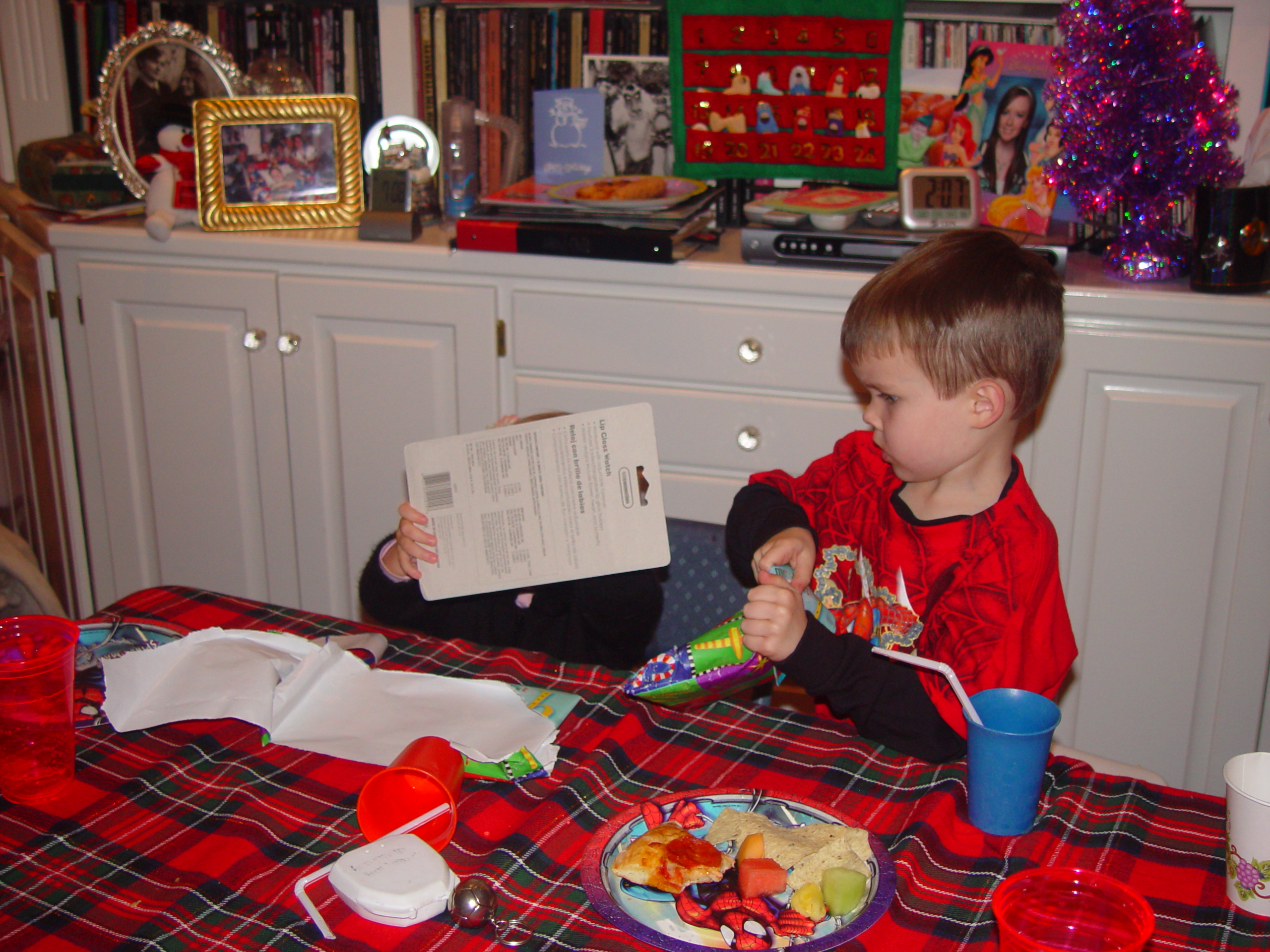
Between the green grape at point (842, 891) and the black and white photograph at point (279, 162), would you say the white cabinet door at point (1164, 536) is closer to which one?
the green grape at point (842, 891)

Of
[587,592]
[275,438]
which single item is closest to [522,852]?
[587,592]

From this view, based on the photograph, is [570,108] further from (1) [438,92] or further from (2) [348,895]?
(2) [348,895]

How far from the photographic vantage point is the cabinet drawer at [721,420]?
1.84m

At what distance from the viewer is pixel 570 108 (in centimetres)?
208

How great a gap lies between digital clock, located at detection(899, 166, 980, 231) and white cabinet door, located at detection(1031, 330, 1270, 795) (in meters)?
0.27

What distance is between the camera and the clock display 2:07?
1.79 m

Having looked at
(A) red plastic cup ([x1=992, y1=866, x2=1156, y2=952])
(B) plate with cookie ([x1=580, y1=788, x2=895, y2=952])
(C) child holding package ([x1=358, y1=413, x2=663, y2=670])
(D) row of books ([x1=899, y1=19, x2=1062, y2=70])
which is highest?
(D) row of books ([x1=899, y1=19, x2=1062, y2=70])

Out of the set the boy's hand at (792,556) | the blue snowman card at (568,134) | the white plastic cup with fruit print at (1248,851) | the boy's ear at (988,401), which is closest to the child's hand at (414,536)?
the boy's hand at (792,556)

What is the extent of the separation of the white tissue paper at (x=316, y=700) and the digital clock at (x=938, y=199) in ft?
3.68

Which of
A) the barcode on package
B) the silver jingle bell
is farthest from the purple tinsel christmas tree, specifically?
the silver jingle bell

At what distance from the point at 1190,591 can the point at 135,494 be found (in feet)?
6.21

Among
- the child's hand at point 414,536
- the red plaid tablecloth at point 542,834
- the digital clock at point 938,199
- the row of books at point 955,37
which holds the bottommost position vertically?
the red plaid tablecloth at point 542,834

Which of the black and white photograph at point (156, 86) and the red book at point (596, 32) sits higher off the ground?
the red book at point (596, 32)

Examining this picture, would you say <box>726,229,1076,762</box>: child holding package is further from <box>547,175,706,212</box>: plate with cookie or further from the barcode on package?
<box>547,175,706,212</box>: plate with cookie
